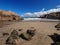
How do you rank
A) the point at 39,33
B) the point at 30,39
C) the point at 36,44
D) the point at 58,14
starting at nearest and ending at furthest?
the point at 36,44 < the point at 30,39 < the point at 39,33 < the point at 58,14

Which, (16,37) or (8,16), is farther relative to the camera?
(8,16)

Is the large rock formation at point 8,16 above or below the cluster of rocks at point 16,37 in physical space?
above

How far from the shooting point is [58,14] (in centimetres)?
3894

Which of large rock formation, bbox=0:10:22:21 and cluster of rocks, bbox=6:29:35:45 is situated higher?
large rock formation, bbox=0:10:22:21

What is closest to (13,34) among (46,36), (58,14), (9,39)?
(9,39)

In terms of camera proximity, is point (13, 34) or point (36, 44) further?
point (13, 34)

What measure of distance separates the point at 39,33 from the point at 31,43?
8.60 feet

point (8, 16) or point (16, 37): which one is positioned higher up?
point (8, 16)

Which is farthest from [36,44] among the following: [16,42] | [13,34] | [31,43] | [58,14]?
[58,14]

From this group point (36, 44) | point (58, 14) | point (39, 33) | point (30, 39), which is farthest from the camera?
point (58, 14)

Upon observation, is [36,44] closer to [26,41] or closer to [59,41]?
[26,41]

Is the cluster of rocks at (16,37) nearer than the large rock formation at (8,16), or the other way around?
the cluster of rocks at (16,37)

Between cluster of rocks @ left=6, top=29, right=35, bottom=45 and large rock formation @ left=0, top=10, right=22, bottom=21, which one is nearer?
cluster of rocks @ left=6, top=29, right=35, bottom=45

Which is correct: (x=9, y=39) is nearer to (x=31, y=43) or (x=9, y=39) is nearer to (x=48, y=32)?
(x=31, y=43)
